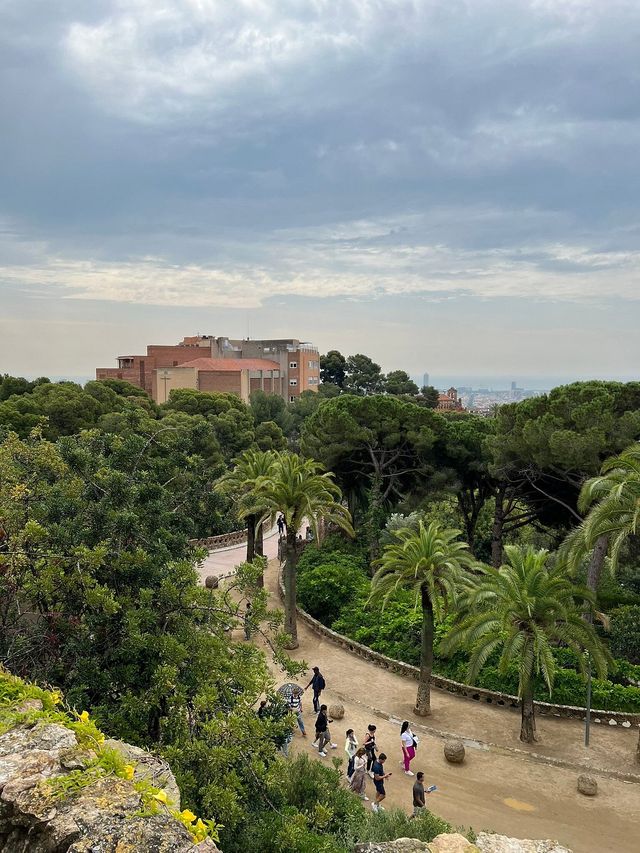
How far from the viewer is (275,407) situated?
198ft

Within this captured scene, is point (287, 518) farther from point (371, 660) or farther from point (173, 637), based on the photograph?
point (173, 637)

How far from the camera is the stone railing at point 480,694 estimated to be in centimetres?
1460

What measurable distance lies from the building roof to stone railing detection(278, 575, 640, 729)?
61.5 meters

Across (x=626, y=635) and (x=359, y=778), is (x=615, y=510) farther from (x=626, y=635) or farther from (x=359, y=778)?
(x=359, y=778)

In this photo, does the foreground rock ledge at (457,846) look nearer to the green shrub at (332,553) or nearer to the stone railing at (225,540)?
the green shrub at (332,553)

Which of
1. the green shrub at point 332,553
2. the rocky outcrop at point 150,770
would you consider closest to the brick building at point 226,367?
the green shrub at point 332,553

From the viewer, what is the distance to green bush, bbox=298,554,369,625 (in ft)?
70.1

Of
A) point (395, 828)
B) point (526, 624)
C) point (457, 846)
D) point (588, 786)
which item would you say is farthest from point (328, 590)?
point (457, 846)

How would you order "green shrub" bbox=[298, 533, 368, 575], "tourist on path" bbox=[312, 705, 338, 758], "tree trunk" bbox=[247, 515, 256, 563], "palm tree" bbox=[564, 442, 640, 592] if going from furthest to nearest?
"green shrub" bbox=[298, 533, 368, 575] → "tree trunk" bbox=[247, 515, 256, 563] → "palm tree" bbox=[564, 442, 640, 592] → "tourist on path" bbox=[312, 705, 338, 758]

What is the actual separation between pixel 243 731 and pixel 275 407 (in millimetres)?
53255

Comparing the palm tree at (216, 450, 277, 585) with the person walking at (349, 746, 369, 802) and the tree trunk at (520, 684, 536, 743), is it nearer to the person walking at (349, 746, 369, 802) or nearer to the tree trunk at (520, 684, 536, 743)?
the tree trunk at (520, 684, 536, 743)

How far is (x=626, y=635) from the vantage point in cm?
1748

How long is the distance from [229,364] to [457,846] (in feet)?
253

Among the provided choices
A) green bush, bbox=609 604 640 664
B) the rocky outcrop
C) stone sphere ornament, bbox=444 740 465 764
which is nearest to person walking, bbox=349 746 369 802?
stone sphere ornament, bbox=444 740 465 764
